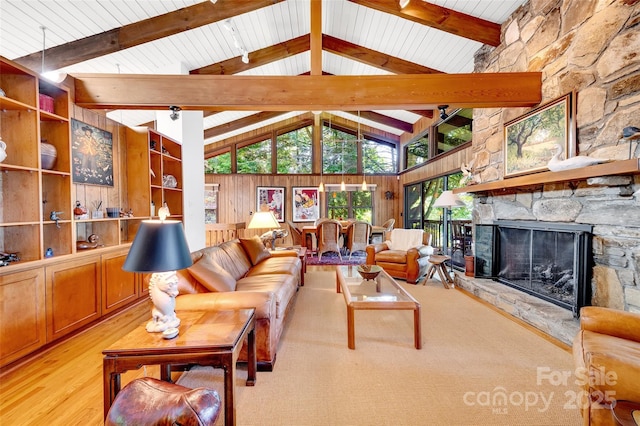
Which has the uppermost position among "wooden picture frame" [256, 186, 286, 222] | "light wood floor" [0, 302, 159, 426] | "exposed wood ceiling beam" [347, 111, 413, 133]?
"exposed wood ceiling beam" [347, 111, 413, 133]

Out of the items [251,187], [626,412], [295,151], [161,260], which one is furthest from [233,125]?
[626,412]

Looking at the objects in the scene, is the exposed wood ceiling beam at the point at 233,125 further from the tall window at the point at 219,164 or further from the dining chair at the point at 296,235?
the dining chair at the point at 296,235

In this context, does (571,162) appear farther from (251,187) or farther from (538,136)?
(251,187)

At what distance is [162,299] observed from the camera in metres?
1.48

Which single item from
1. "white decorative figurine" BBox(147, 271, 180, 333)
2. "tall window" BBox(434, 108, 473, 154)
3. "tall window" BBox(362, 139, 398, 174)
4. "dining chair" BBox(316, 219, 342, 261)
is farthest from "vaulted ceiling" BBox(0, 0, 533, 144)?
"tall window" BBox(362, 139, 398, 174)

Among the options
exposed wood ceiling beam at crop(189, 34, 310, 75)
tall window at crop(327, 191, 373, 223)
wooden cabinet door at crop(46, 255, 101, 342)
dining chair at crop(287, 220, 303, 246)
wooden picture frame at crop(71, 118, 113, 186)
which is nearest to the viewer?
wooden cabinet door at crop(46, 255, 101, 342)

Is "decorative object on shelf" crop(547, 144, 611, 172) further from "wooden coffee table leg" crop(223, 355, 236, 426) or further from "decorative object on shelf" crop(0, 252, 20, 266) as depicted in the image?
"decorative object on shelf" crop(0, 252, 20, 266)

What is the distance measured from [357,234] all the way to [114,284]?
4600mm

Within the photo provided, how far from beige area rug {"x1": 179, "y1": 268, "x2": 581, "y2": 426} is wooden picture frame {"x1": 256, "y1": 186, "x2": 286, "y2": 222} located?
5810mm

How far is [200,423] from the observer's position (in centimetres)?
93

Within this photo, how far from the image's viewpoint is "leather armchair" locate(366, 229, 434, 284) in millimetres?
4316

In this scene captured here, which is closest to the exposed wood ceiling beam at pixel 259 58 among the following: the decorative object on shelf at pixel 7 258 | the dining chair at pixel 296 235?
the dining chair at pixel 296 235

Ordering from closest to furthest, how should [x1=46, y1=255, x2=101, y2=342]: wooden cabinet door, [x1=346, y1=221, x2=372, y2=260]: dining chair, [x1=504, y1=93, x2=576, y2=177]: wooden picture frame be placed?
[x1=46, y1=255, x2=101, y2=342]: wooden cabinet door → [x1=504, y1=93, x2=576, y2=177]: wooden picture frame → [x1=346, y1=221, x2=372, y2=260]: dining chair

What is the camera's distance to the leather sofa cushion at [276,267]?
315cm
